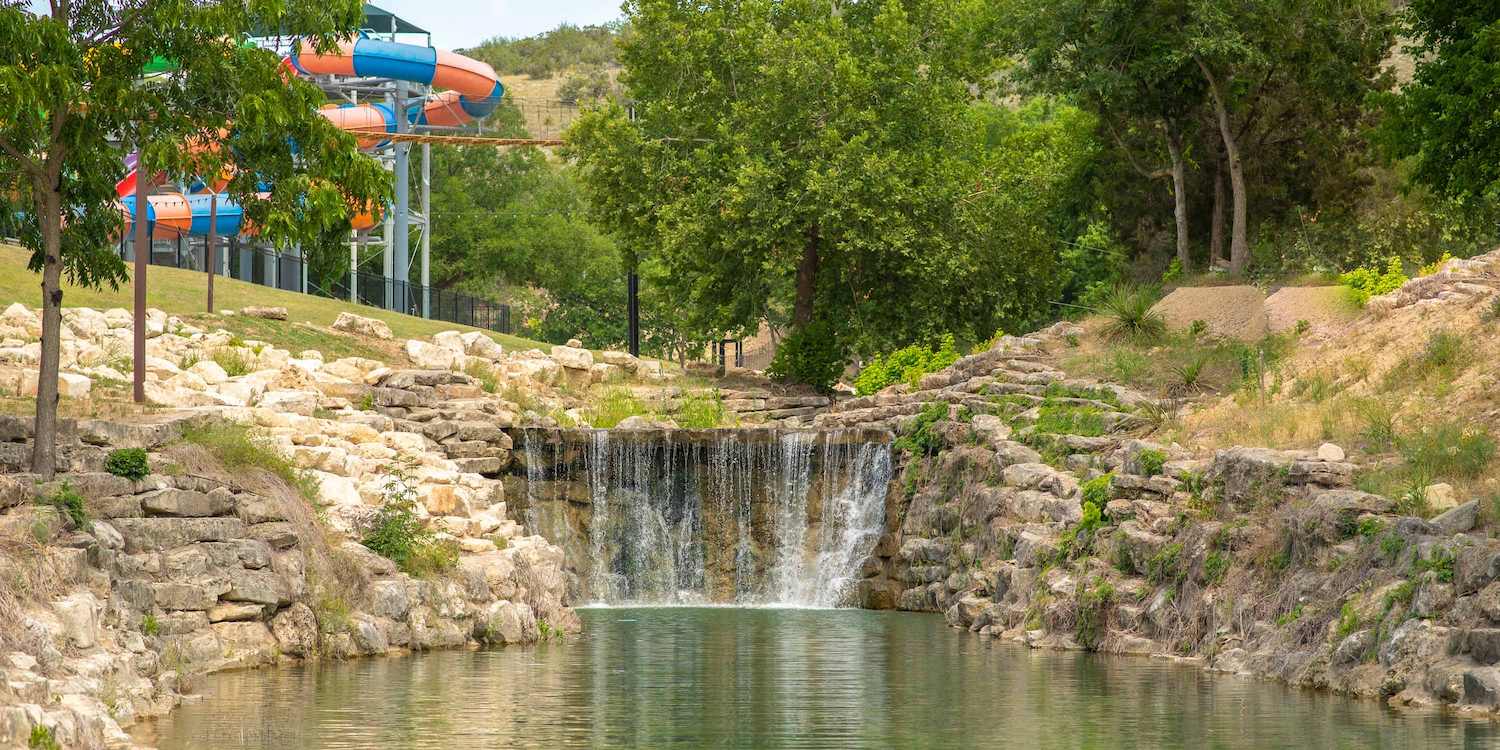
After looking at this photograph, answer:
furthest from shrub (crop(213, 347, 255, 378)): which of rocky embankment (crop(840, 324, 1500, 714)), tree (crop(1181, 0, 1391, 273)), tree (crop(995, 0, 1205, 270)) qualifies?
tree (crop(1181, 0, 1391, 273))

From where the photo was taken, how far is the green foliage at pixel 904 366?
40.2m

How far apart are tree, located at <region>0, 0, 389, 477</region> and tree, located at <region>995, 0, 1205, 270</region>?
23.1 m

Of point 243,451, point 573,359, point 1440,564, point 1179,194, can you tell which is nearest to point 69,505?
point 243,451

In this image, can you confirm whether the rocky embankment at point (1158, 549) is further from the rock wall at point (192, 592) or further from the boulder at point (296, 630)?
the boulder at point (296, 630)

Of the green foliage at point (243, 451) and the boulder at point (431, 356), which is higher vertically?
the boulder at point (431, 356)

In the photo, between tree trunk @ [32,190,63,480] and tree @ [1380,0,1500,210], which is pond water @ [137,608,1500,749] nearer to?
tree trunk @ [32,190,63,480]

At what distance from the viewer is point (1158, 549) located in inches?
990

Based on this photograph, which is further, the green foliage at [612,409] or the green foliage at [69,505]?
the green foliage at [612,409]

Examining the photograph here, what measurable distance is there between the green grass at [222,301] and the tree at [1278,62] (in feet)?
56.9

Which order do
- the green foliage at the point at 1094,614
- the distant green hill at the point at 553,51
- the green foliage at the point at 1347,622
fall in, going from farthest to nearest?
1. the distant green hill at the point at 553,51
2. the green foliage at the point at 1094,614
3. the green foliage at the point at 1347,622

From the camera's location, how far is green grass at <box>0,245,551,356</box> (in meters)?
41.4

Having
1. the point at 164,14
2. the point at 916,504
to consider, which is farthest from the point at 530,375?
the point at 164,14

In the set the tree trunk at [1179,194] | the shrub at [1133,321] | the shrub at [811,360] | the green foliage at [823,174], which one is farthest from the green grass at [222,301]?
the shrub at [1133,321]

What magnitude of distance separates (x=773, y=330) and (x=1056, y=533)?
35.1 metres
